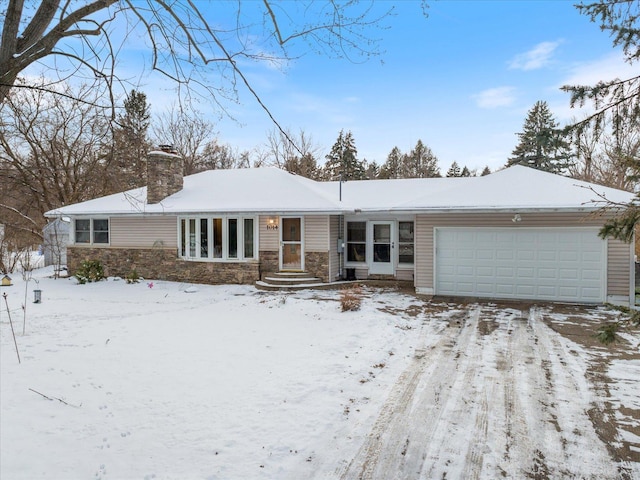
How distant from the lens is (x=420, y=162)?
118 feet

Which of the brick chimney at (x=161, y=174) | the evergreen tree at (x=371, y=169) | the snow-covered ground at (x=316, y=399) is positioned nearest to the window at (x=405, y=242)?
the snow-covered ground at (x=316, y=399)

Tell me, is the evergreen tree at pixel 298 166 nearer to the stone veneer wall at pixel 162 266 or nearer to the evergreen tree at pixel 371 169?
the evergreen tree at pixel 371 169

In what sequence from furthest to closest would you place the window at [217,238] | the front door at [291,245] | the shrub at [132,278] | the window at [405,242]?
the shrub at [132,278], the window at [217,238], the window at [405,242], the front door at [291,245]

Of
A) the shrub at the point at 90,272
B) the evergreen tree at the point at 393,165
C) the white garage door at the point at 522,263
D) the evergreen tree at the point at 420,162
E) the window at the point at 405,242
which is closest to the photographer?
the white garage door at the point at 522,263

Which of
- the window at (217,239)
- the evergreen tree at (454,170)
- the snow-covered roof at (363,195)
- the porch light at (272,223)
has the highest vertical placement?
the evergreen tree at (454,170)

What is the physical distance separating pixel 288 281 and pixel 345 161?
25.7m

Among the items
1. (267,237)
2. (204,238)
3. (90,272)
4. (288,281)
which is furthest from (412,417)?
(90,272)

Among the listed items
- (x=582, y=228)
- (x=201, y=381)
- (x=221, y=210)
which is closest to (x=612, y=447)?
(x=201, y=381)

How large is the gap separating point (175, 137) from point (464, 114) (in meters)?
20.2

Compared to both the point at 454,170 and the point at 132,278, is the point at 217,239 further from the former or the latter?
the point at 454,170

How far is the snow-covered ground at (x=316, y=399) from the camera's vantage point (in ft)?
11.4

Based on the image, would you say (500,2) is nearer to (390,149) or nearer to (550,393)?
(550,393)

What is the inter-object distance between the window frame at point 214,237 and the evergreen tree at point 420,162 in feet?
82.3

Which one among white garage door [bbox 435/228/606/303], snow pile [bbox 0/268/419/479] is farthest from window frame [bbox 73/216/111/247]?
white garage door [bbox 435/228/606/303]
